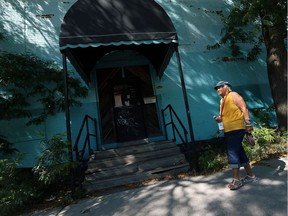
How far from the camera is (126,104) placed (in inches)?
286

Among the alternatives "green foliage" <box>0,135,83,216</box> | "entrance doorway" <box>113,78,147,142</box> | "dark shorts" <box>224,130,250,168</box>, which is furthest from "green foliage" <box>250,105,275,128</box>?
"green foliage" <box>0,135,83,216</box>

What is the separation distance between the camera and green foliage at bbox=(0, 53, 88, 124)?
607 cm

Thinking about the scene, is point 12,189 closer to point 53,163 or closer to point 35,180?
point 35,180

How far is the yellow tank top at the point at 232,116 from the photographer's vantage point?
345 cm

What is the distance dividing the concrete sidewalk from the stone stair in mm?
622

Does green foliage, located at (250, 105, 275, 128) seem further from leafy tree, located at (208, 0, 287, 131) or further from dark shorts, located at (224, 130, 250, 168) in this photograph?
dark shorts, located at (224, 130, 250, 168)

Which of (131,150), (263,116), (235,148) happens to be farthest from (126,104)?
(235,148)

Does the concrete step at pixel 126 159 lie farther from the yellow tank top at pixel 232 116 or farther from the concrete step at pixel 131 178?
the yellow tank top at pixel 232 116

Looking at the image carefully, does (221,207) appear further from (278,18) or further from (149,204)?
(278,18)

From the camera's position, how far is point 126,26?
4707 millimetres

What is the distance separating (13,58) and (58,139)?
3.29 meters

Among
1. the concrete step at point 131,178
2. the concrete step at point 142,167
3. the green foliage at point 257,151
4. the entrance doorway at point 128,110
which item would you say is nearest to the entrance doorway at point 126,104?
the entrance doorway at point 128,110

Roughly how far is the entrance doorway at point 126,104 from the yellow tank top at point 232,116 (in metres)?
3.69

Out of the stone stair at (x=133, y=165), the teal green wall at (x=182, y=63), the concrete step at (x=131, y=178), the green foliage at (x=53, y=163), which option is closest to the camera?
the green foliage at (x=53, y=163)
